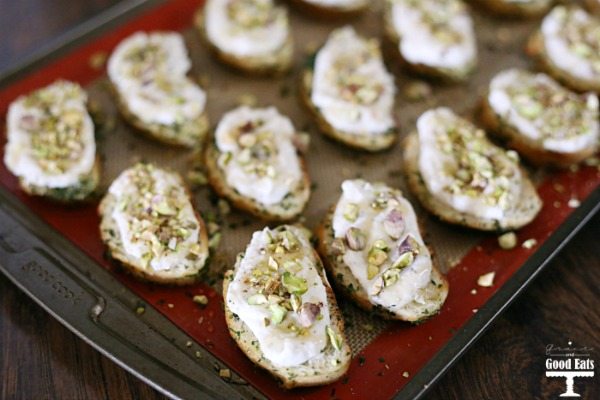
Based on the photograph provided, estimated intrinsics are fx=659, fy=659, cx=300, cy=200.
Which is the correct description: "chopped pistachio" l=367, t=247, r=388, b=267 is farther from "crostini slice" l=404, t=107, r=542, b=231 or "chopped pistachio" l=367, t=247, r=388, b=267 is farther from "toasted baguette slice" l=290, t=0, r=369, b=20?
"toasted baguette slice" l=290, t=0, r=369, b=20

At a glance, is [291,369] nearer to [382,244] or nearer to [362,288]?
[362,288]

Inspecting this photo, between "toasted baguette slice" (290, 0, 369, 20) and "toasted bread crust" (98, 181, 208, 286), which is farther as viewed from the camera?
"toasted baguette slice" (290, 0, 369, 20)

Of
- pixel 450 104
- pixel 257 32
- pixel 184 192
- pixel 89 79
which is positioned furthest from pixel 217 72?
pixel 450 104

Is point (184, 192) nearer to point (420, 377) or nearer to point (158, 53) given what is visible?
point (158, 53)

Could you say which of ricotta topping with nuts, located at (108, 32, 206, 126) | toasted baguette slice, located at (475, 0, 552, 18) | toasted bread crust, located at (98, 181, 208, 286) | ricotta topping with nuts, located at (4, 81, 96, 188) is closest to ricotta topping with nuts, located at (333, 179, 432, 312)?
toasted bread crust, located at (98, 181, 208, 286)


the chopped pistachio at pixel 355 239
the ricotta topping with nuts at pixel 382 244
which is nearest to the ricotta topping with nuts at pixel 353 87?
the ricotta topping with nuts at pixel 382 244

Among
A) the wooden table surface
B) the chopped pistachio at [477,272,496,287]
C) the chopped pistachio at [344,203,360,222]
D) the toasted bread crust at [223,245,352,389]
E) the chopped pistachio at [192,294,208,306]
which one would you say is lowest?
the wooden table surface

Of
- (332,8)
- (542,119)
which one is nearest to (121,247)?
(332,8)
